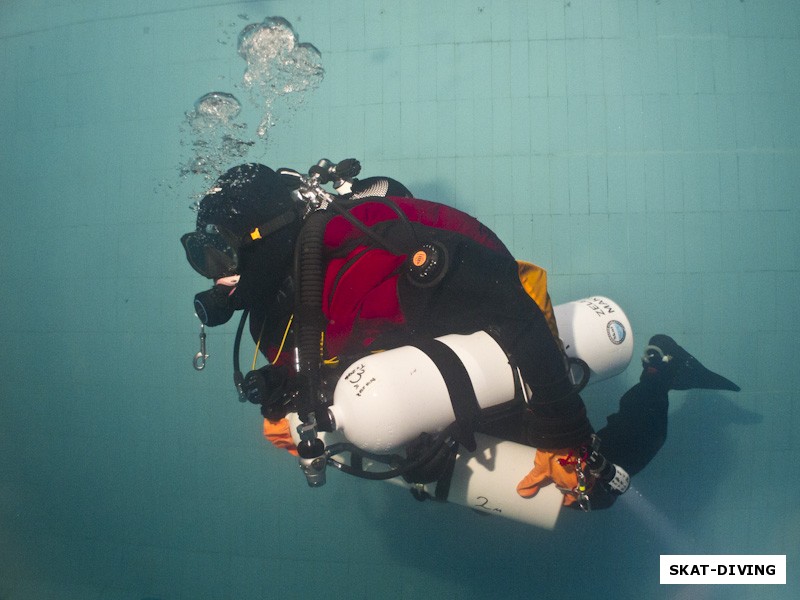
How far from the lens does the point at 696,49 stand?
14.8 feet

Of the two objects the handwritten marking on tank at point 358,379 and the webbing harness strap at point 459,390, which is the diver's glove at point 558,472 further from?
the handwritten marking on tank at point 358,379

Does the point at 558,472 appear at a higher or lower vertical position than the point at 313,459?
lower

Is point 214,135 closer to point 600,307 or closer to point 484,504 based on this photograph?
point 600,307

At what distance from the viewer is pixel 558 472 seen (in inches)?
97.5

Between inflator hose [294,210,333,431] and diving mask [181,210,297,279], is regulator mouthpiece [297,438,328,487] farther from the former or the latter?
diving mask [181,210,297,279]

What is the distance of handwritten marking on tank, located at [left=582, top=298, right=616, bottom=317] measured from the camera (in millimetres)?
3206

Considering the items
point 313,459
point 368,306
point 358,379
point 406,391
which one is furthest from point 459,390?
point 313,459

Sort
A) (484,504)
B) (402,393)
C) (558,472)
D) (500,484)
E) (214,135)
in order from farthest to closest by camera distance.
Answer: (214,135) → (484,504) → (500,484) → (558,472) → (402,393)

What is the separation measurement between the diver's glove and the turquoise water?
206 centimetres

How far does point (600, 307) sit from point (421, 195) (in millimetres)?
2037

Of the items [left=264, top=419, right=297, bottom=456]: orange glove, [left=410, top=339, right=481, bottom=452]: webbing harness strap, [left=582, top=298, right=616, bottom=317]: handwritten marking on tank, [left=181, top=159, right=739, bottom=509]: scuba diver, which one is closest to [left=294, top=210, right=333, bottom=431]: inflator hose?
[left=181, top=159, right=739, bottom=509]: scuba diver

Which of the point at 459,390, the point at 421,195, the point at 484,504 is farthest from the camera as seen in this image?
the point at 421,195

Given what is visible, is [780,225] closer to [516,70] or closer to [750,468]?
[750,468]

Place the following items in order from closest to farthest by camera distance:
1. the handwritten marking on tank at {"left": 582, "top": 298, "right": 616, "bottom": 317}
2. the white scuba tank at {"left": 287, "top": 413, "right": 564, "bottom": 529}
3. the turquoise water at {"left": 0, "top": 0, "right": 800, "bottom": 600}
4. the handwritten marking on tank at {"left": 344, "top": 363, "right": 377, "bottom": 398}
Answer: the handwritten marking on tank at {"left": 344, "top": 363, "right": 377, "bottom": 398} < the white scuba tank at {"left": 287, "top": 413, "right": 564, "bottom": 529} < the handwritten marking on tank at {"left": 582, "top": 298, "right": 616, "bottom": 317} < the turquoise water at {"left": 0, "top": 0, "right": 800, "bottom": 600}
